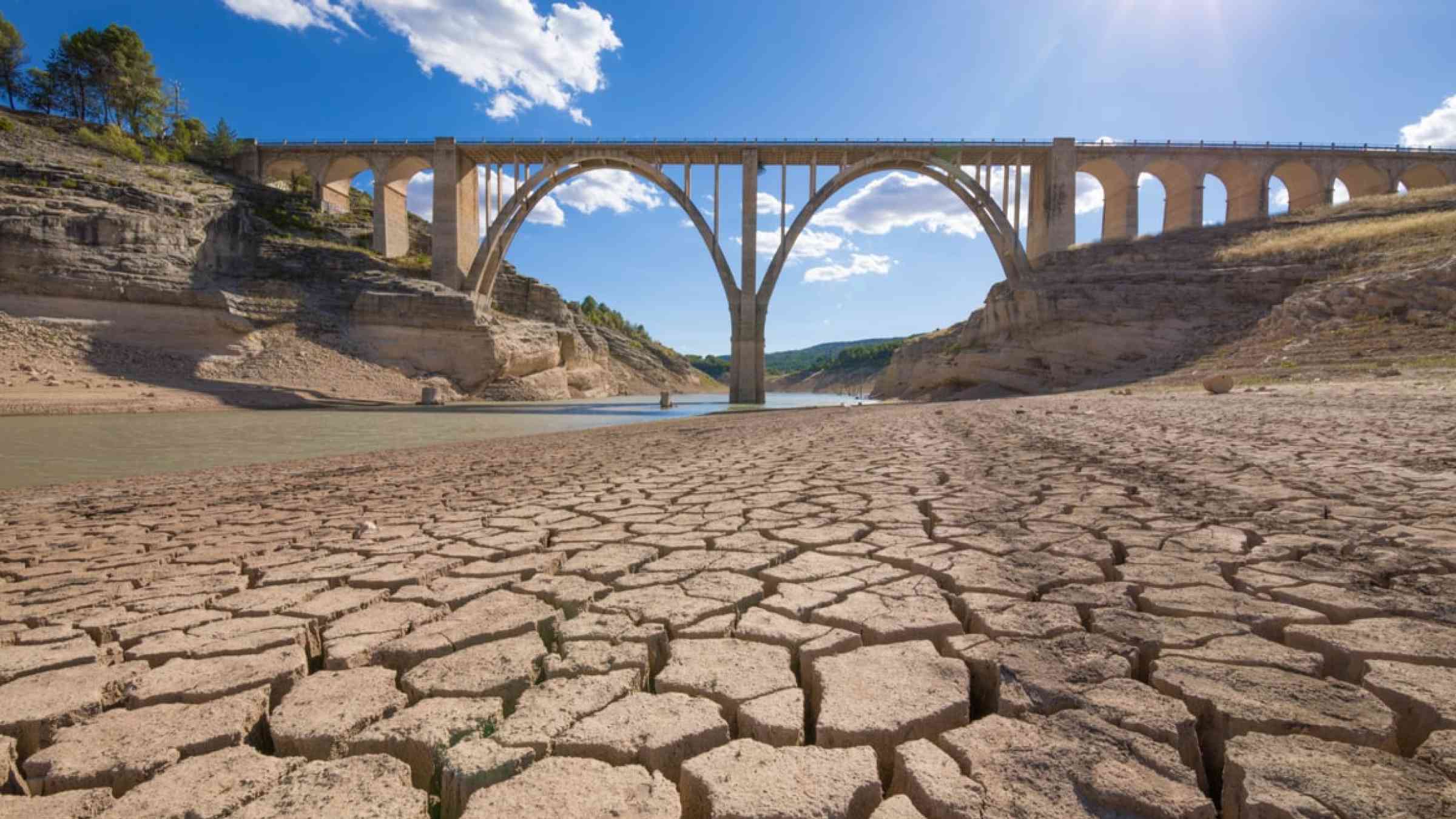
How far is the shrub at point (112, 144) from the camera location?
968 inches

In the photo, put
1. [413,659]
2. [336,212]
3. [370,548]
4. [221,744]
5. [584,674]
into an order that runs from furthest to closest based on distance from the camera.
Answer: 1. [336,212]
2. [370,548]
3. [413,659]
4. [584,674]
5. [221,744]

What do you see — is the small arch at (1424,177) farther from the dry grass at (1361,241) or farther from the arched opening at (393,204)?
the arched opening at (393,204)

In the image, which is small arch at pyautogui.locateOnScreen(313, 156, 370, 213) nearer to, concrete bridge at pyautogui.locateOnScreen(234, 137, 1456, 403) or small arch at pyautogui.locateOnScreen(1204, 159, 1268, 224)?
concrete bridge at pyautogui.locateOnScreen(234, 137, 1456, 403)

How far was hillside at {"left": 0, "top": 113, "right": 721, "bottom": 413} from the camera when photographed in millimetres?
17031

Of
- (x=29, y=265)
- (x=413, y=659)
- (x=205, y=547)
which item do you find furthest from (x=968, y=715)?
(x=29, y=265)

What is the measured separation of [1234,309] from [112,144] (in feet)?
132

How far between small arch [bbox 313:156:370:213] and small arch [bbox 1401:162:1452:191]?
45288 mm

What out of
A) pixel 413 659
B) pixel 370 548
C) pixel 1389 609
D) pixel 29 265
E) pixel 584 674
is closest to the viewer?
pixel 584 674

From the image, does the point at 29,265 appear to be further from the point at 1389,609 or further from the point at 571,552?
the point at 1389,609

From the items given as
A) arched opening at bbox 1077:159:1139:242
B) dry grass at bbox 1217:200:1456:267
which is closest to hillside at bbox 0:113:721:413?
arched opening at bbox 1077:159:1139:242

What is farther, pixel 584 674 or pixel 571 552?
pixel 571 552

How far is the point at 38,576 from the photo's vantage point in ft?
7.92

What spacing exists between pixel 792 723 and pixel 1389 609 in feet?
5.72

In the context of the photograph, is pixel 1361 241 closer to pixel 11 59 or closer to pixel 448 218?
pixel 448 218
